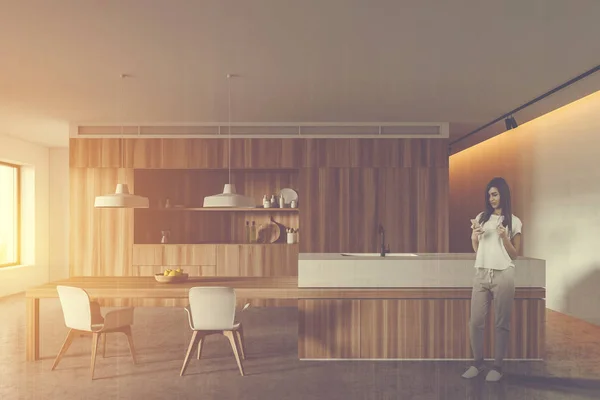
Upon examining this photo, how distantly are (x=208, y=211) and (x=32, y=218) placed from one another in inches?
142

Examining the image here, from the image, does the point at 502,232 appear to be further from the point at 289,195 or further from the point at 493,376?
the point at 289,195

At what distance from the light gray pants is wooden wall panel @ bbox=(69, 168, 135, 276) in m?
5.06

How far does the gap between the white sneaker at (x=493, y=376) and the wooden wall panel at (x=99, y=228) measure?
5.15m

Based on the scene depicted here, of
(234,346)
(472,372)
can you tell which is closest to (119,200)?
(234,346)

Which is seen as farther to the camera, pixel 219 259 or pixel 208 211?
pixel 208 211

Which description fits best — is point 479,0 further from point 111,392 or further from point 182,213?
point 182,213

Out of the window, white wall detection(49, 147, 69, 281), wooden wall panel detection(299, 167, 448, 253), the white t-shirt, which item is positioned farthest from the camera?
white wall detection(49, 147, 69, 281)

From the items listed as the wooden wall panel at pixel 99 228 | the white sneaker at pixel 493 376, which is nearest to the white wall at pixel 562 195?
the white sneaker at pixel 493 376

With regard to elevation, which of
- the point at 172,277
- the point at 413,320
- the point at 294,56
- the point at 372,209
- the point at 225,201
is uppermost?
the point at 294,56

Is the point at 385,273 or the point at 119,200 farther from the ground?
the point at 119,200

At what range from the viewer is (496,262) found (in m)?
3.98

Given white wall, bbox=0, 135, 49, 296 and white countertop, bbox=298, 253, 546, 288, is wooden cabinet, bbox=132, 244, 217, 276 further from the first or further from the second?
white countertop, bbox=298, 253, 546, 288

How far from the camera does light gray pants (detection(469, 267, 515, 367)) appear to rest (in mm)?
3984

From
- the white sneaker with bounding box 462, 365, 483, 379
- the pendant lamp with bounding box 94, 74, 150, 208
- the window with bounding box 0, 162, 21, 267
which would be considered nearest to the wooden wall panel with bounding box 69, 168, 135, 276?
the window with bounding box 0, 162, 21, 267
